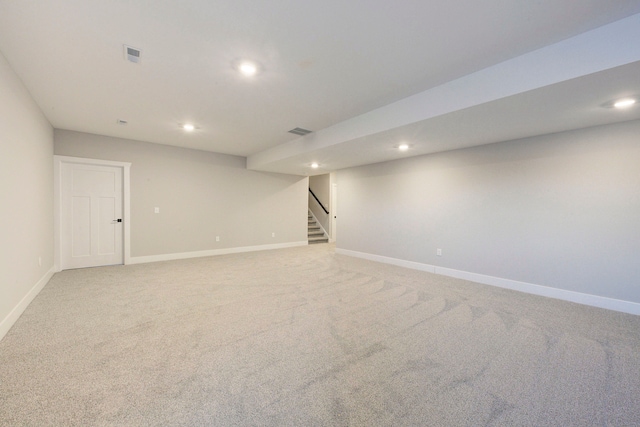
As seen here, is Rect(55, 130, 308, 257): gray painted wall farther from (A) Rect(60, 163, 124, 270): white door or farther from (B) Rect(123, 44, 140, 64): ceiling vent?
(B) Rect(123, 44, 140, 64): ceiling vent

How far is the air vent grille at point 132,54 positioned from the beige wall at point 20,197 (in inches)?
44.4

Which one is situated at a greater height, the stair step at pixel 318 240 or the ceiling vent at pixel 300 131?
the ceiling vent at pixel 300 131

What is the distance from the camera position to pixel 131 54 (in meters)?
2.41

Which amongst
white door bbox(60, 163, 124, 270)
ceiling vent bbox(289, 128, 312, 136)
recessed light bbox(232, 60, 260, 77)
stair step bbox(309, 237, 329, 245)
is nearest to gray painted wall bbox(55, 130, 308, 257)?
white door bbox(60, 163, 124, 270)

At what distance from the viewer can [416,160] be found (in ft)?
17.8

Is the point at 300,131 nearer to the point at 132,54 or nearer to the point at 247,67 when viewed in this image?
the point at 247,67

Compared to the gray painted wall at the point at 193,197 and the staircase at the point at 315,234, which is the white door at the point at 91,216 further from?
the staircase at the point at 315,234

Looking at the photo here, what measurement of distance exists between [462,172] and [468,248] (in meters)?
1.37

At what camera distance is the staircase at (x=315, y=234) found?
355 inches

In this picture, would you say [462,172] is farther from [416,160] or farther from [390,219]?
[390,219]

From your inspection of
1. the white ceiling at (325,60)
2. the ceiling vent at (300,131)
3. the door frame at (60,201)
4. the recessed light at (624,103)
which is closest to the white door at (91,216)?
the door frame at (60,201)

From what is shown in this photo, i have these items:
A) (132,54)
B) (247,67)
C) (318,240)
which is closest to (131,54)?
(132,54)

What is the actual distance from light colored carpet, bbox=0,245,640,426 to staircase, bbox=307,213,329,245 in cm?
518

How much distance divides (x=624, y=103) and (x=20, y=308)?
268 inches
